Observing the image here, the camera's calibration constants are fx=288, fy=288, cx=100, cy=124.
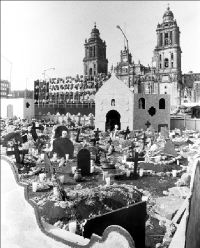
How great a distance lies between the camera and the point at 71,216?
499cm

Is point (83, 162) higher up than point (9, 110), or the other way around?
point (9, 110)

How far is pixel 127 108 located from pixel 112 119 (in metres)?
1.26

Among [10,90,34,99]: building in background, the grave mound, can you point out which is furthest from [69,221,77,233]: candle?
[10,90,34,99]: building in background

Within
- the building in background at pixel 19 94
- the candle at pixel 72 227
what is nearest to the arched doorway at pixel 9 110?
the building in background at pixel 19 94

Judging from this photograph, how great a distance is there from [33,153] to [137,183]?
5.17m

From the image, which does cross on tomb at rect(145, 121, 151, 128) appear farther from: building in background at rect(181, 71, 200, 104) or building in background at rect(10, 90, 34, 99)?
building in background at rect(181, 71, 200, 104)

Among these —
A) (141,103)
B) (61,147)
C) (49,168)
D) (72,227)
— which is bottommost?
(72,227)

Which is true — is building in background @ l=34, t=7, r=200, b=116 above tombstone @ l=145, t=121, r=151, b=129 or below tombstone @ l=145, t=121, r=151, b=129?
above

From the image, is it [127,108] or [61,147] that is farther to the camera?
[127,108]

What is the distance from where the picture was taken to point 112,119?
18.9 m

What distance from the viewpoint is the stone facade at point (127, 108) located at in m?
18.3

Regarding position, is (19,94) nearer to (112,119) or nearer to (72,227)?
(112,119)

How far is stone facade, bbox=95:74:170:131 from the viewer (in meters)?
18.3

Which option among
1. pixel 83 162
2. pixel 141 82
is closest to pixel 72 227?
A: pixel 83 162
